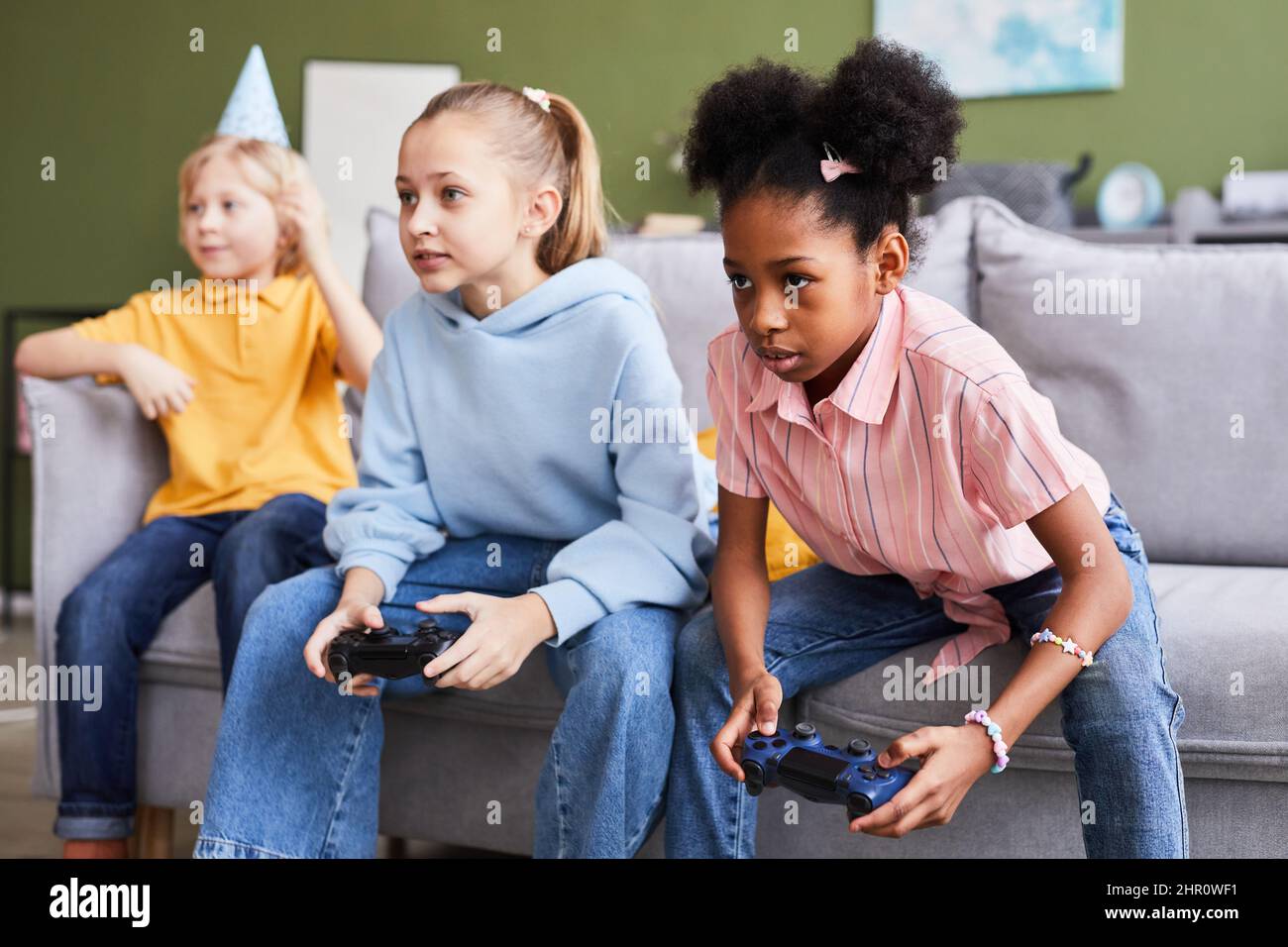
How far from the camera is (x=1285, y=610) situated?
1301 mm

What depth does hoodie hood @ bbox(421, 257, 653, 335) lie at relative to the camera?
1.38 m

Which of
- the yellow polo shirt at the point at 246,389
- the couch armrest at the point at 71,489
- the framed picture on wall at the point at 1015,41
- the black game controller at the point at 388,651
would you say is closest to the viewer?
the black game controller at the point at 388,651

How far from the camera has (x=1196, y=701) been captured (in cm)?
120

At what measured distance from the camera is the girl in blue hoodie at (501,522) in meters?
1.18

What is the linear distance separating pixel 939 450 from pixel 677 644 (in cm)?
32

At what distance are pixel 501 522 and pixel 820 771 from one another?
55 centimetres

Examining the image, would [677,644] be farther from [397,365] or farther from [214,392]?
[214,392]

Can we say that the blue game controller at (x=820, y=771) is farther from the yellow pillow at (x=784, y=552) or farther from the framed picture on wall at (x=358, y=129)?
the framed picture on wall at (x=358, y=129)

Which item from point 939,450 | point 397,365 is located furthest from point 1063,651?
point 397,365

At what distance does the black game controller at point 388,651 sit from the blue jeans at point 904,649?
0.23 meters

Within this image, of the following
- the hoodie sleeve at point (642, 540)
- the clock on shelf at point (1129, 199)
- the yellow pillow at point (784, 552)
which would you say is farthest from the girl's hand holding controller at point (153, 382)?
the clock on shelf at point (1129, 199)

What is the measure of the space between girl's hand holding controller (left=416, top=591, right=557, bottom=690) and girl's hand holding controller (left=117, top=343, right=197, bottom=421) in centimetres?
66

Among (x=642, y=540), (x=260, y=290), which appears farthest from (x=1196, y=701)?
(x=260, y=290)
